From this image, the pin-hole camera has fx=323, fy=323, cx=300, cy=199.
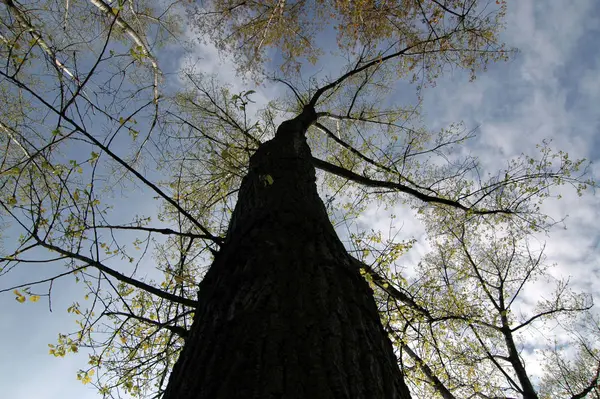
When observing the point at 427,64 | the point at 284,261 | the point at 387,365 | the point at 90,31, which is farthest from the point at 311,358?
the point at 90,31

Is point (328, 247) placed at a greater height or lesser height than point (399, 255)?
lesser

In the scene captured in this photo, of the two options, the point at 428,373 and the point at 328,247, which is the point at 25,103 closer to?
the point at 328,247

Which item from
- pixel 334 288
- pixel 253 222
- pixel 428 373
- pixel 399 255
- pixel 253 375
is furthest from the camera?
pixel 428 373

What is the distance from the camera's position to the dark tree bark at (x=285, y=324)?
3.47 feet

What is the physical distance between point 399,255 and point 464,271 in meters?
4.94

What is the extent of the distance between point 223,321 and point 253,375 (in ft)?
1.19

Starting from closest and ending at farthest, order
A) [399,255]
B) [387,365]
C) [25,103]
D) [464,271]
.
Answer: [387,365]
[399,255]
[25,103]
[464,271]

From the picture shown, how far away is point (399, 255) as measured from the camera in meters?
4.14

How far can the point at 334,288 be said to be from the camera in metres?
1.54

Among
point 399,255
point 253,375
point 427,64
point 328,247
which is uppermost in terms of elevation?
point 427,64

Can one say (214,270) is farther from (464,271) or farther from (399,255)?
(464,271)

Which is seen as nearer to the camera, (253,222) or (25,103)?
(253,222)

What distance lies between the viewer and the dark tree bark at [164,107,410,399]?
1.06 meters

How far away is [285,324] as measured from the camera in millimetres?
1250
